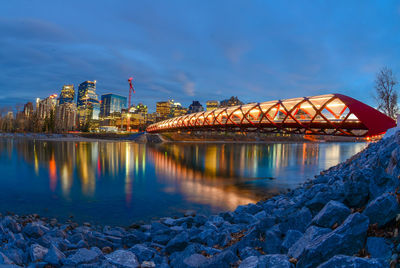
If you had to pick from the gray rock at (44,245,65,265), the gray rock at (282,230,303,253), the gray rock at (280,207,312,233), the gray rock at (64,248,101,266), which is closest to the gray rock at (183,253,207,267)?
the gray rock at (282,230,303,253)

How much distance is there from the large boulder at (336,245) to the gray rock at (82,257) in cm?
531

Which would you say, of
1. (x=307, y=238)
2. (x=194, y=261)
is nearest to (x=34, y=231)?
(x=194, y=261)

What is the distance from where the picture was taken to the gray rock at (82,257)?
20.5 ft

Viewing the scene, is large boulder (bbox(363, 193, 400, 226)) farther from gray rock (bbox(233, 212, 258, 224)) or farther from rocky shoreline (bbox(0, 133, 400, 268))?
gray rock (bbox(233, 212, 258, 224))

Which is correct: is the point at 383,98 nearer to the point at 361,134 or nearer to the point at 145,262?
the point at 361,134

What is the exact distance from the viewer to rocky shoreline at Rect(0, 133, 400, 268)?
169 inches

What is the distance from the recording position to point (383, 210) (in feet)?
15.8

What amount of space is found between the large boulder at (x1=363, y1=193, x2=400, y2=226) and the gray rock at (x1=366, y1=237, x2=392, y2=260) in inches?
24.0

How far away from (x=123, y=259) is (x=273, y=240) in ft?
13.7

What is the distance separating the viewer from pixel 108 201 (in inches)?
645

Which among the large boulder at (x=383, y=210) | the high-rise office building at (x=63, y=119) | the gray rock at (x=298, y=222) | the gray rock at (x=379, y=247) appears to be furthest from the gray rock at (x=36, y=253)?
the high-rise office building at (x=63, y=119)

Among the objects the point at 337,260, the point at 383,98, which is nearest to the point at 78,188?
the point at 337,260

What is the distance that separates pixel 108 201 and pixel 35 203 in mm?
4592

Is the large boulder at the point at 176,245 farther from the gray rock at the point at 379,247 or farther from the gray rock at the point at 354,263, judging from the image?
the gray rock at the point at 379,247
